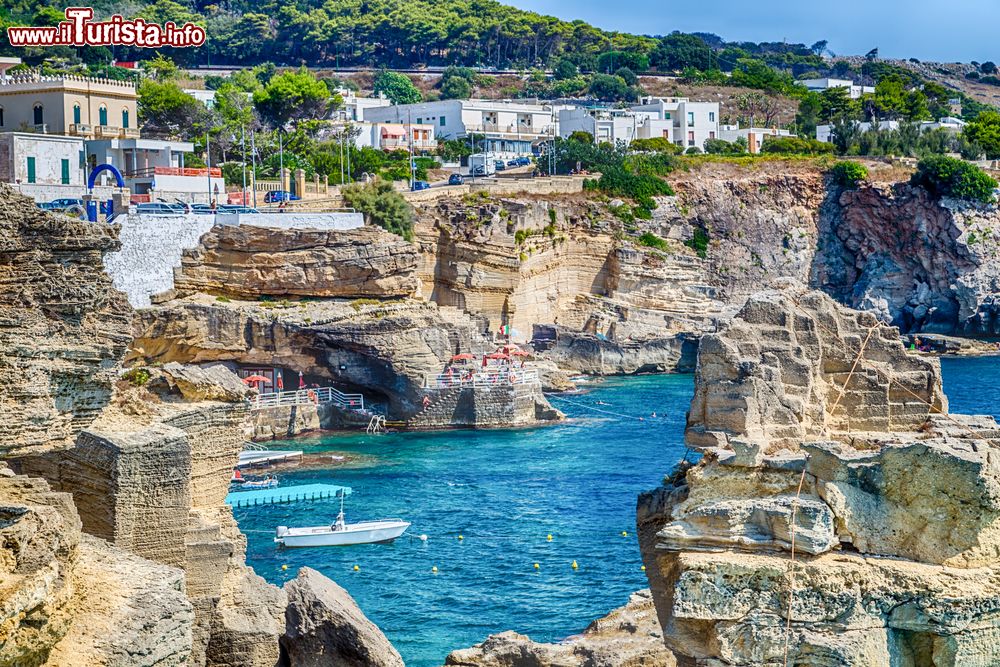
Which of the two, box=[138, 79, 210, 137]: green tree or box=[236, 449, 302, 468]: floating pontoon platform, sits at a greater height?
box=[138, 79, 210, 137]: green tree

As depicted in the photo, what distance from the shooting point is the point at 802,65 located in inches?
7712

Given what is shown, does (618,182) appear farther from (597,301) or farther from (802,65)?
(802,65)

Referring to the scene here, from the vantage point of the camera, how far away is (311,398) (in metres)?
58.5

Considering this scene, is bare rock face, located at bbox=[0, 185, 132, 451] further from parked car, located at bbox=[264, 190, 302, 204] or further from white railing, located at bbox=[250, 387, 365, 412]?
parked car, located at bbox=[264, 190, 302, 204]

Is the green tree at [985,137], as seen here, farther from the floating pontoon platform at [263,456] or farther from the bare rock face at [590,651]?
the bare rock face at [590,651]

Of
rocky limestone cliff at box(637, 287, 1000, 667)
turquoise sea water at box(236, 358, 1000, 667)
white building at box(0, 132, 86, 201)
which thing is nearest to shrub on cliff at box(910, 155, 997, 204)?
turquoise sea water at box(236, 358, 1000, 667)

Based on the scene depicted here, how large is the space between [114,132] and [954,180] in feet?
181

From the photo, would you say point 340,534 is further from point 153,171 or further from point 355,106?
point 355,106

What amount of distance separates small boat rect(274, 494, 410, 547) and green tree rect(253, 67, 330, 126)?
2595 inches

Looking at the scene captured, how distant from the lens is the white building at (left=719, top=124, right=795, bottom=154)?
367 feet

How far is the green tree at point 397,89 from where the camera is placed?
140750 mm

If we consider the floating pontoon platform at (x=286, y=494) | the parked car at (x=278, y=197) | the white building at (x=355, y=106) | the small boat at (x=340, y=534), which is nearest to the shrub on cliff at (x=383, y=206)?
the parked car at (x=278, y=197)

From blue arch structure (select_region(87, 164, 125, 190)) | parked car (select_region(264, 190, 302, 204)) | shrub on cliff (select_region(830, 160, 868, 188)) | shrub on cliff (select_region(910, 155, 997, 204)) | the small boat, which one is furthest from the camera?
shrub on cliff (select_region(830, 160, 868, 188))

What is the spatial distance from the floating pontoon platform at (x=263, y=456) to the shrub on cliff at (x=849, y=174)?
2342 inches
